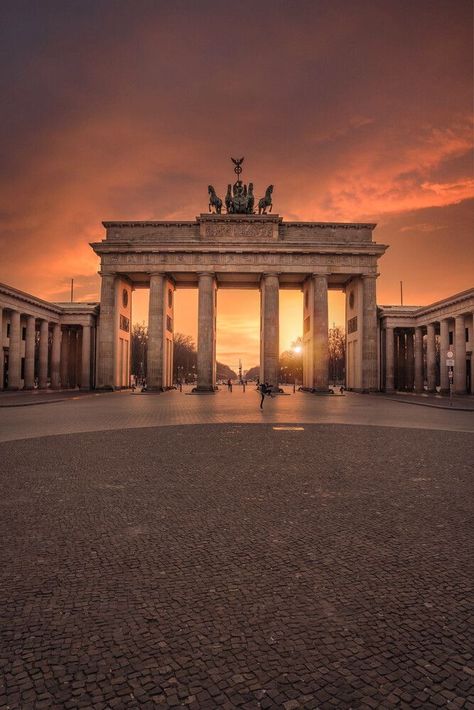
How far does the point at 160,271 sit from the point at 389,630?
4741 centimetres

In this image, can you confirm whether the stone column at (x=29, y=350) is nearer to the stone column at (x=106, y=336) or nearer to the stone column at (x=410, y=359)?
the stone column at (x=106, y=336)

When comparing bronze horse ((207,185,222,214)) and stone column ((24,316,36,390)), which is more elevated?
bronze horse ((207,185,222,214))

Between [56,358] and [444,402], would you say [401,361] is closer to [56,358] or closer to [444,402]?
[444,402]

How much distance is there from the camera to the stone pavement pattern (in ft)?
8.45

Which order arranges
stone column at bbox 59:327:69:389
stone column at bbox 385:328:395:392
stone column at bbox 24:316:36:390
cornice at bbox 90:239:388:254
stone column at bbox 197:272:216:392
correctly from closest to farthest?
cornice at bbox 90:239:388:254 < stone column at bbox 197:272:216:392 < stone column at bbox 24:316:36:390 < stone column at bbox 385:328:395:392 < stone column at bbox 59:327:69:389

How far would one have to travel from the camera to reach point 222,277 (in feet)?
174

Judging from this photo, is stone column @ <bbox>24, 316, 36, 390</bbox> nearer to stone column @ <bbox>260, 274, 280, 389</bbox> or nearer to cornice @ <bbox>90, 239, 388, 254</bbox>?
cornice @ <bbox>90, 239, 388, 254</bbox>

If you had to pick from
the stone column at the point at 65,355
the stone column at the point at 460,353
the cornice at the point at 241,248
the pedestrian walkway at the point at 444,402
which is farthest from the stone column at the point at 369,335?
the stone column at the point at 65,355

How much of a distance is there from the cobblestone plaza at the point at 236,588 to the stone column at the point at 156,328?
40054 mm

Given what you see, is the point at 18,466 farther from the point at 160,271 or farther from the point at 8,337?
the point at 8,337

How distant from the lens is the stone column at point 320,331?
1890 inches

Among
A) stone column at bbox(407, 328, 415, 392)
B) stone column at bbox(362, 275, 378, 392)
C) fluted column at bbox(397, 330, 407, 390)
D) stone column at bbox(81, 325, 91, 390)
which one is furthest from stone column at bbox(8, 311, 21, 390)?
stone column at bbox(407, 328, 415, 392)

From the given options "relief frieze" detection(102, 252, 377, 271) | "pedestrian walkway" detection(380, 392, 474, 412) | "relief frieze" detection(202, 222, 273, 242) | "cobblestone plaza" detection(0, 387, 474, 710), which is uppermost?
"relief frieze" detection(202, 222, 273, 242)

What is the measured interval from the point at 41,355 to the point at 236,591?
56051mm
